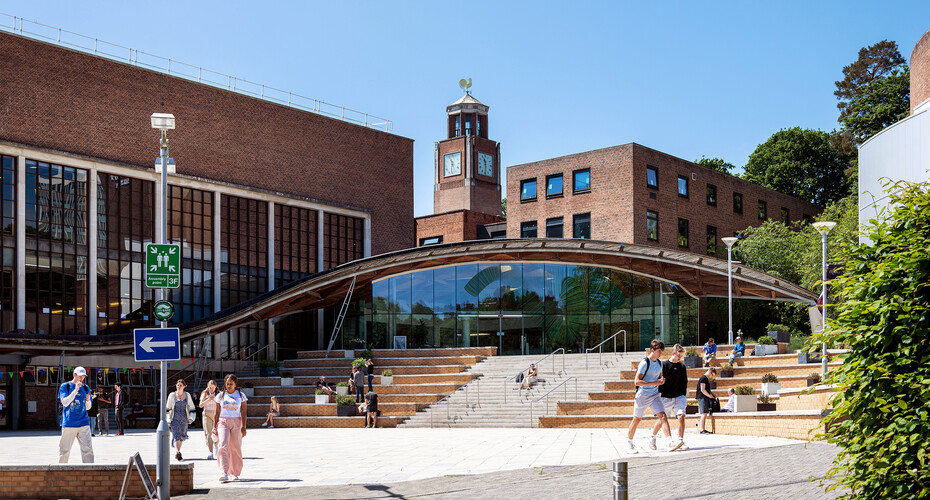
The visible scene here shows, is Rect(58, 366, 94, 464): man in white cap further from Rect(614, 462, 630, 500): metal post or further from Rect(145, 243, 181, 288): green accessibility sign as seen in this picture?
Rect(614, 462, 630, 500): metal post

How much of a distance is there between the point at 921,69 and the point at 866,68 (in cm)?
3334

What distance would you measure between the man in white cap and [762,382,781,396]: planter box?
18904mm

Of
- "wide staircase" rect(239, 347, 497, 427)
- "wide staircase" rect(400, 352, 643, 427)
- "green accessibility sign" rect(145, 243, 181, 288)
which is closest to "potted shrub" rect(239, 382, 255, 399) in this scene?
"wide staircase" rect(239, 347, 497, 427)

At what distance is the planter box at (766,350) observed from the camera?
32.1m

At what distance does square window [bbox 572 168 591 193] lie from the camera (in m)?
51.1

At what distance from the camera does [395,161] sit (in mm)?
55719

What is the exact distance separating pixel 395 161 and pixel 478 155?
40077 millimetres

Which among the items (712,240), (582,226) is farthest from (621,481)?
(712,240)

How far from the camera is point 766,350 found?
32062 millimetres

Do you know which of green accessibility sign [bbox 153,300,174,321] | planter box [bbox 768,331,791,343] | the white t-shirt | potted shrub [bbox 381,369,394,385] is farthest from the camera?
potted shrub [bbox 381,369,394,385]

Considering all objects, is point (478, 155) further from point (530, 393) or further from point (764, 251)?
point (530, 393)

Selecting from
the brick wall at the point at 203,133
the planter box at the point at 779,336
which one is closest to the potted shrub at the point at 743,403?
the planter box at the point at 779,336

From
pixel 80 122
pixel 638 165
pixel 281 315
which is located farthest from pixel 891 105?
pixel 80 122

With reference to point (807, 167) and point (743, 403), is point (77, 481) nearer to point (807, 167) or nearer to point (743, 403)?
point (743, 403)
